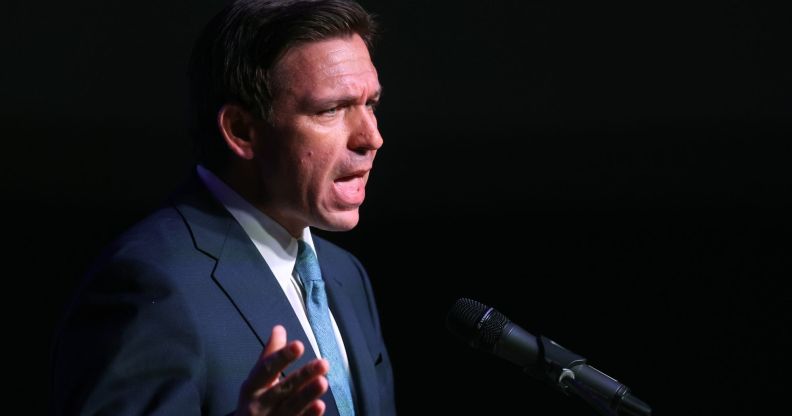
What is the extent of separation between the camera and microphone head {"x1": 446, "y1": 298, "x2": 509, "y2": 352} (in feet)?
5.26

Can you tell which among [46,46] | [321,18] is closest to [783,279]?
[321,18]

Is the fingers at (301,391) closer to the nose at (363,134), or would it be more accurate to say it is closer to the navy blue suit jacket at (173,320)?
the navy blue suit jacket at (173,320)

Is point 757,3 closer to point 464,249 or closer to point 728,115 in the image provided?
point 728,115

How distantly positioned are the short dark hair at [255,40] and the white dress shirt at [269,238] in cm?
7

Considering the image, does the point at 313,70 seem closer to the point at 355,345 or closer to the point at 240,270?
the point at 240,270

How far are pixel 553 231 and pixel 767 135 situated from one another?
599mm

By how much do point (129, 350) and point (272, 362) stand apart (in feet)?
0.93

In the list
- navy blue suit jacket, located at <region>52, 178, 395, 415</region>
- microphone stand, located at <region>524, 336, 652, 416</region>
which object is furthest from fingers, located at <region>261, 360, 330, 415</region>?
microphone stand, located at <region>524, 336, 652, 416</region>

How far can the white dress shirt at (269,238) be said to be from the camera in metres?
1.83

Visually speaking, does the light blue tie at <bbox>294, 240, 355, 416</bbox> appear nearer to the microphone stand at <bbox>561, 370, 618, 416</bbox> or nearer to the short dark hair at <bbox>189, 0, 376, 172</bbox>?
the short dark hair at <bbox>189, 0, 376, 172</bbox>

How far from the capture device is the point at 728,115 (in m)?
2.73

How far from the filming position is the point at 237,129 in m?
1.81

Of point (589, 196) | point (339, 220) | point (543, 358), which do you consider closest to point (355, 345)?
point (339, 220)

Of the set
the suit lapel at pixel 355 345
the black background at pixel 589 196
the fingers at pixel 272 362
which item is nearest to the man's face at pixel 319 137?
the suit lapel at pixel 355 345
